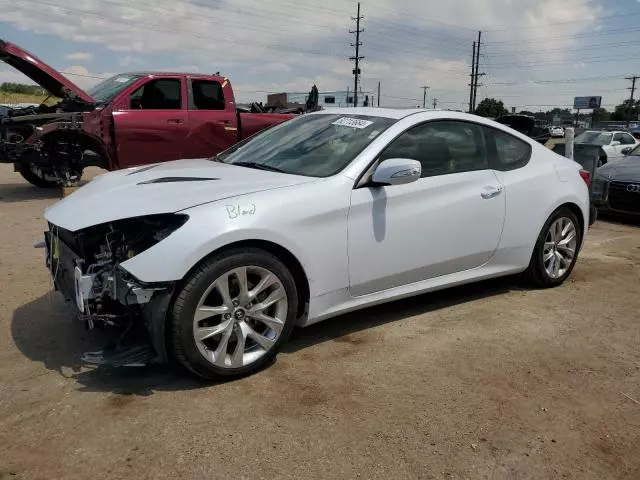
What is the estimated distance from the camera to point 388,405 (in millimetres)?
3045

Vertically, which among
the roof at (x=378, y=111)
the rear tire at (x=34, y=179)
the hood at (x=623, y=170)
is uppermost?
the roof at (x=378, y=111)

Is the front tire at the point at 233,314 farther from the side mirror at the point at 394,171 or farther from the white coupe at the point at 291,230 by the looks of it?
the side mirror at the point at 394,171

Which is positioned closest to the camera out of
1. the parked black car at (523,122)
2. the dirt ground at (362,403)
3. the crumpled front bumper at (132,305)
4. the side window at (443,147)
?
the dirt ground at (362,403)

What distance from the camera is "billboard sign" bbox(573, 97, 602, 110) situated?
80.8 meters

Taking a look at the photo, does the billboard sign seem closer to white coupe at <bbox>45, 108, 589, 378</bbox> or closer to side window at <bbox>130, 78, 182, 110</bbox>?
side window at <bbox>130, 78, 182, 110</bbox>

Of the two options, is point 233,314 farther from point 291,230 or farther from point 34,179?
point 34,179

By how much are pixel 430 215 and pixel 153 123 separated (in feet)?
22.1

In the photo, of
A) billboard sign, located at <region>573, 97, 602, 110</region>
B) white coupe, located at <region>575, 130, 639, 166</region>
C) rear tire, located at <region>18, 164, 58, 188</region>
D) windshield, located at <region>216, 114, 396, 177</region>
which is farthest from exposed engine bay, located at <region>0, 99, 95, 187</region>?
billboard sign, located at <region>573, 97, 602, 110</region>

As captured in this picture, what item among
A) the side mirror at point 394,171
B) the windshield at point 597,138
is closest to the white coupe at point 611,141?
the windshield at point 597,138

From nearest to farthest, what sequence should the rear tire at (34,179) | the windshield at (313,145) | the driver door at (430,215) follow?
1. the driver door at (430,215)
2. the windshield at (313,145)
3. the rear tire at (34,179)

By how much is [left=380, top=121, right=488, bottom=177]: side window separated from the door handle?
0.18 meters

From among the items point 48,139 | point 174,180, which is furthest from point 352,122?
point 48,139

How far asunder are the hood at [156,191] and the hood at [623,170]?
263 inches

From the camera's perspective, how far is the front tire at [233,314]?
3.04 m
